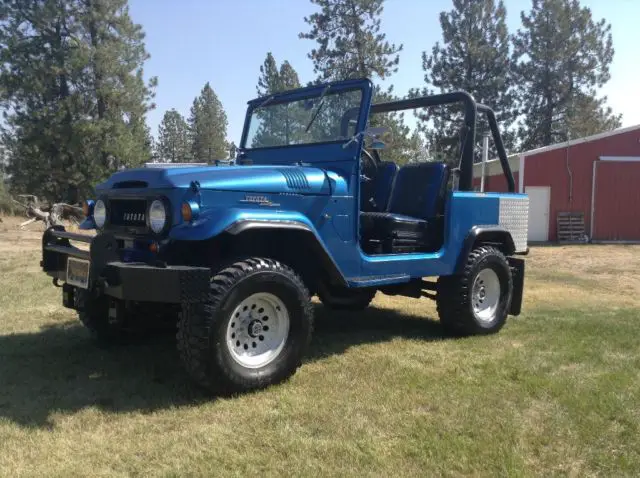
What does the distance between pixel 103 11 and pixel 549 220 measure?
2069 centimetres

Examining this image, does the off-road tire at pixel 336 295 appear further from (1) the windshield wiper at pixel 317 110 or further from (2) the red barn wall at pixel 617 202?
(2) the red barn wall at pixel 617 202

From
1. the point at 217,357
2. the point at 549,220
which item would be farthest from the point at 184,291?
the point at 549,220

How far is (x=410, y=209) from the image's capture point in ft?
19.5

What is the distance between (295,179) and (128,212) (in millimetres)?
1312

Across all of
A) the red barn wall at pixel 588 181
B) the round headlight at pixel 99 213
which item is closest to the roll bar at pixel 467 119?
the round headlight at pixel 99 213

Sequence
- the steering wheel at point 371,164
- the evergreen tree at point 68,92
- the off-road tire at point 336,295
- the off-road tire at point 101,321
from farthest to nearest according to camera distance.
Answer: the evergreen tree at point 68,92 < the steering wheel at point 371,164 < the off-road tire at point 336,295 < the off-road tire at point 101,321

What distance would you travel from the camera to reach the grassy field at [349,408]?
9.90 ft

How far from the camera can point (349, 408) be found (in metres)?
3.72

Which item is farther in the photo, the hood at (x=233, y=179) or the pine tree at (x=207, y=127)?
the pine tree at (x=207, y=127)

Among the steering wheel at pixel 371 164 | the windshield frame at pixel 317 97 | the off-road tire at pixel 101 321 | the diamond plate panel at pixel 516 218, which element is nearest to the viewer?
the off-road tire at pixel 101 321

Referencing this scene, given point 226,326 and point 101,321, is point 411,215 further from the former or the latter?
point 101,321

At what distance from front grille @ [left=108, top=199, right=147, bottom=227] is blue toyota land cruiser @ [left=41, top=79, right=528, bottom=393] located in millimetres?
15

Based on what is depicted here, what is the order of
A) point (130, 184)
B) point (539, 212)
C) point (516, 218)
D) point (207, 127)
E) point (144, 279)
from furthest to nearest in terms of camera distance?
point (207, 127) → point (539, 212) → point (516, 218) → point (130, 184) → point (144, 279)

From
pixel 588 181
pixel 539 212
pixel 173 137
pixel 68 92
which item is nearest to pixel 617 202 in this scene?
pixel 588 181
